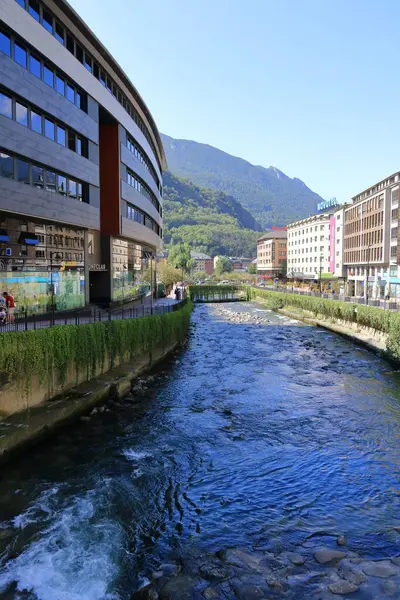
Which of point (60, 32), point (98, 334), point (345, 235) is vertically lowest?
point (98, 334)

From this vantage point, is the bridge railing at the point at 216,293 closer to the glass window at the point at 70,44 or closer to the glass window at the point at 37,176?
the glass window at the point at 70,44

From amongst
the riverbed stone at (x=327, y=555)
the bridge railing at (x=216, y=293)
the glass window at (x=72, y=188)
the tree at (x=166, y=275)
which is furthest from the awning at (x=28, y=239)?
the bridge railing at (x=216, y=293)

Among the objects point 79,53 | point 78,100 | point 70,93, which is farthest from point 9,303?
point 79,53

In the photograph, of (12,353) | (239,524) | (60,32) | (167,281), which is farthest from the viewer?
(167,281)

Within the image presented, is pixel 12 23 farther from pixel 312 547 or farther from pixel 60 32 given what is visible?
pixel 312 547

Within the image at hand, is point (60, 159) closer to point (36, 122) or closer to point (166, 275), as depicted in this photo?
point (36, 122)

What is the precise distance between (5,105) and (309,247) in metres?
124

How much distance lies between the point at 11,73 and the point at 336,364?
2593 cm

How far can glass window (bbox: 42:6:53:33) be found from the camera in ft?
90.7

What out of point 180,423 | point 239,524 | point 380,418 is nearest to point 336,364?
point 380,418

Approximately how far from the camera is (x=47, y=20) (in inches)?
1105

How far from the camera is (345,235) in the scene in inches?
3748

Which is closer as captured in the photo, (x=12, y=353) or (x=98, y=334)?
(x=12, y=353)

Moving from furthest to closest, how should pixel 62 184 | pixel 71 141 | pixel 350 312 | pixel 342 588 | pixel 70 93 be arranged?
pixel 350 312 → pixel 71 141 → pixel 70 93 → pixel 62 184 → pixel 342 588
